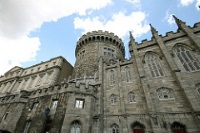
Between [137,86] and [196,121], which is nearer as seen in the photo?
[196,121]

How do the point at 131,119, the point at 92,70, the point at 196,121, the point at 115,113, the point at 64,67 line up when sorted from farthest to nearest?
the point at 64,67 < the point at 92,70 < the point at 115,113 < the point at 131,119 < the point at 196,121

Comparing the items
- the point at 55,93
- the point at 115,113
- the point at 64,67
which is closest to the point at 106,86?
the point at 115,113

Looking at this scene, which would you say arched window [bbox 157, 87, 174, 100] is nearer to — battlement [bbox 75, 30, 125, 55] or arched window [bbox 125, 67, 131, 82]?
arched window [bbox 125, 67, 131, 82]

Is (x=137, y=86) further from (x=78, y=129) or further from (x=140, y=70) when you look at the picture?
(x=78, y=129)

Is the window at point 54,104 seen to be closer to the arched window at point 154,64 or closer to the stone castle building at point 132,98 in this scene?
the stone castle building at point 132,98

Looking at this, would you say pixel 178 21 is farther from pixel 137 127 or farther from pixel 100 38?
pixel 137 127

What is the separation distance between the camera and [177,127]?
12211mm

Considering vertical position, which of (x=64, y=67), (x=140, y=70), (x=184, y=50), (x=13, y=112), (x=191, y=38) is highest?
(x=64, y=67)

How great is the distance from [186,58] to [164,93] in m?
5.55

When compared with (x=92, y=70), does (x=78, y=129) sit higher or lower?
lower

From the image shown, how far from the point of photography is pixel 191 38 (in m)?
15.9

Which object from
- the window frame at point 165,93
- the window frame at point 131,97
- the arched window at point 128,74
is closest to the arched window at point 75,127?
the window frame at point 131,97

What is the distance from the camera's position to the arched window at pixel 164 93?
1400cm

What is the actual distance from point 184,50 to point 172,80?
4872 mm
